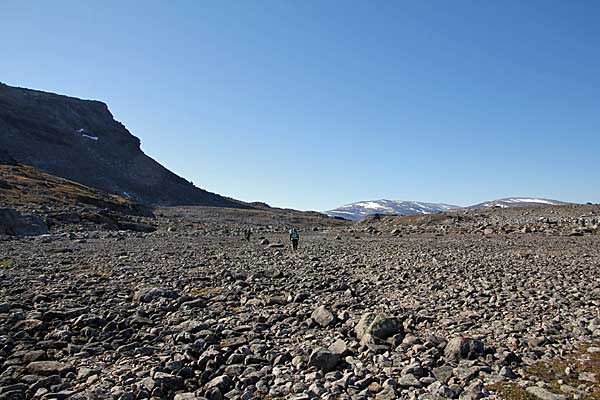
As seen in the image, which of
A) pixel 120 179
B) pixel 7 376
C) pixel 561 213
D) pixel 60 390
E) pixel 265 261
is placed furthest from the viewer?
pixel 120 179

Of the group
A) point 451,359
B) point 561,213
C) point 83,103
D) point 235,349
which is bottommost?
point 235,349

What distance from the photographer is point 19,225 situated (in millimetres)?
38875

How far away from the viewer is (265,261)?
76.5 feet

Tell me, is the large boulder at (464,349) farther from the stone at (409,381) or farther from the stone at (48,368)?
the stone at (48,368)

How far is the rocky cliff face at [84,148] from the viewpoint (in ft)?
419

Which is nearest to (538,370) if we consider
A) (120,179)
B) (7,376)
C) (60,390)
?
(60,390)

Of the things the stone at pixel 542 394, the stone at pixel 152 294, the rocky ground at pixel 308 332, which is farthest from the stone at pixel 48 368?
the stone at pixel 542 394

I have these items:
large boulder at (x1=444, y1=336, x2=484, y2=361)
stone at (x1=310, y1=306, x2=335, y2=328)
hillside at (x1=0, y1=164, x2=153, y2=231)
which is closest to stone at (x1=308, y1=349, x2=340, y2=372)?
large boulder at (x1=444, y1=336, x2=484, y2=361)

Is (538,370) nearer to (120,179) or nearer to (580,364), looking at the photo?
(580,364)

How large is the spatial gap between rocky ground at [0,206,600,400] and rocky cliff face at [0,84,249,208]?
107445mm

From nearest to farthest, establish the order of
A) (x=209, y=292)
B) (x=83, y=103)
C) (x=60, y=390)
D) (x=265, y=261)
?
(x=60, y=390), (x=209, y=292), (x=265, y=261), (x=83, y=103)

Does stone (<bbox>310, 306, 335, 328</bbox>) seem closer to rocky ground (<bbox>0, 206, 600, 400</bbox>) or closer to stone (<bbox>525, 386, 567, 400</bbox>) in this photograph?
rocky ground (<bbox>0, 206, 600, 400</bbox>)

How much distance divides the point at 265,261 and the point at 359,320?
13.6m

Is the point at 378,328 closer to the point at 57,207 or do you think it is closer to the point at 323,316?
the point at 323,316
